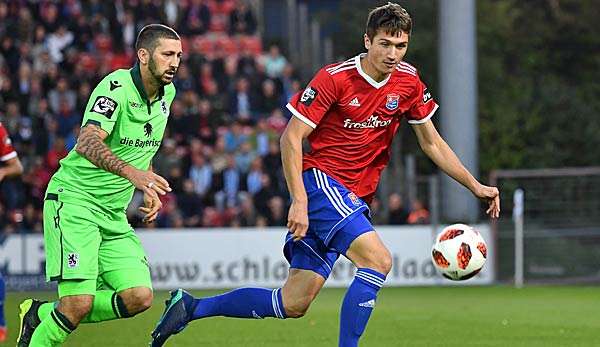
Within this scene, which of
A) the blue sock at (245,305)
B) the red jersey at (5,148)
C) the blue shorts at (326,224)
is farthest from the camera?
the red jersey at (5,148)

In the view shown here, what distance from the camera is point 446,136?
2280cm

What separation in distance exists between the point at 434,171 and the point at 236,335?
16.2m

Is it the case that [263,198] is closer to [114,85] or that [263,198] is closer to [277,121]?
[277,121]

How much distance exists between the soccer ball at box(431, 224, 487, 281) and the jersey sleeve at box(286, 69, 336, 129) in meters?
1.19

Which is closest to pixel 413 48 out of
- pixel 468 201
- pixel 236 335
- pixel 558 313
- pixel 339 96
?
pixel 468 201

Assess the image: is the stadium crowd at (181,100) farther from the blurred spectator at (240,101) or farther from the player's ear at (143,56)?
the player's ear at (143,56)

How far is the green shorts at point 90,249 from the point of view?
788 cm

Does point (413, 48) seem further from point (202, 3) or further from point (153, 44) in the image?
point (153, 44)

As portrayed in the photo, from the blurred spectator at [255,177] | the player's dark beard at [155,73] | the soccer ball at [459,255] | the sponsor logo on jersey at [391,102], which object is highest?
the player's dark beard at [155,73]

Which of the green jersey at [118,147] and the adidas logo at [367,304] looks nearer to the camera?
the adidas logo at [367,304]

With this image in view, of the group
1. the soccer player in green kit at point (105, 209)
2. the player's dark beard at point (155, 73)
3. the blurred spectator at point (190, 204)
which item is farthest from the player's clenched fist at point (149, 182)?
the blurred spectator at point (190, 204)

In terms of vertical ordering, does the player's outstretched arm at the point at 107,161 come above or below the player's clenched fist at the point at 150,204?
above

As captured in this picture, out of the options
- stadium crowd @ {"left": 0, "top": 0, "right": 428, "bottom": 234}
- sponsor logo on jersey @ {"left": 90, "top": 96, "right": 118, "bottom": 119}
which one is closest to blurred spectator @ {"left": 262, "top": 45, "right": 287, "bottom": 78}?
stadium crowd @ {"left": 0, "top": 0, "right": 428, "bottom": 234}

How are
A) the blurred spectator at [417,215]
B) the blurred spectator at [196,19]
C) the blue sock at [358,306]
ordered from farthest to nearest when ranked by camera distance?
the blurred spectator at [196,19]
the blurred spectator at [417,215]
the blue sock at [358,306]
